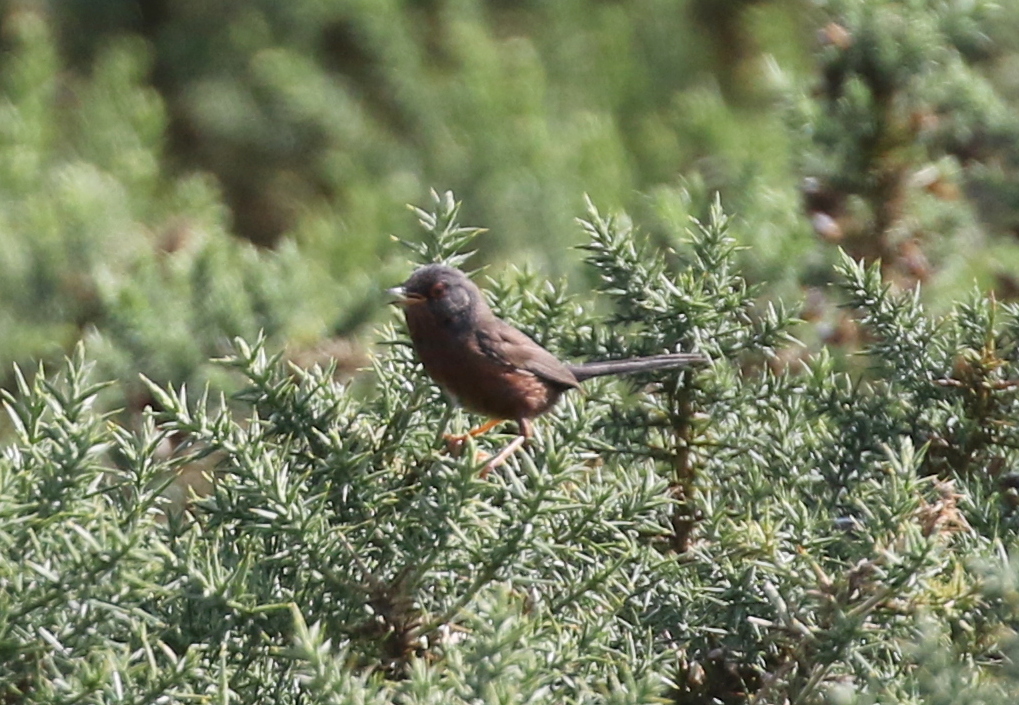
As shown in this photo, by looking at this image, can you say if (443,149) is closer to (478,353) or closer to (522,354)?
(478,353)

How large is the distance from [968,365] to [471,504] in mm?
847

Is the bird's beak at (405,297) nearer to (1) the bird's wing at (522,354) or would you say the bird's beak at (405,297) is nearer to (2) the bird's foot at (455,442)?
(1) the bird's wing at (522,354)

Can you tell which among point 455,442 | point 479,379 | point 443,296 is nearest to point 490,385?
point 479,379

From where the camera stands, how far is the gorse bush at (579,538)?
1506 millimetres

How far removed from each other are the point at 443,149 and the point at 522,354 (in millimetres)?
3316

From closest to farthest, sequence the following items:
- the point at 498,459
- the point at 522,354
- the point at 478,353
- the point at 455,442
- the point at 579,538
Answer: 1. the point at 579,538
2. the point at 498,459
3. the point at 455,442
4. the point at 522,354
5. the point at 478,353

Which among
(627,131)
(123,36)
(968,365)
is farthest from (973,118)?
(123,36)

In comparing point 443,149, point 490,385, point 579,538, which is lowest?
point 443,149

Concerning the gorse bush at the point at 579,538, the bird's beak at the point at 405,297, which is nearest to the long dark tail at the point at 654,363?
the gorse bush at the point at 579,538

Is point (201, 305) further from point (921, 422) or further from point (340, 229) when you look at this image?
point (921, 422)

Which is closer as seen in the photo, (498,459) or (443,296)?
(498,459)

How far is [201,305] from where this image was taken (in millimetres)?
3213

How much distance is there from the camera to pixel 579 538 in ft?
5.59

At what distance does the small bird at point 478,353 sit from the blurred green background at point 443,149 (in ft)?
1.72
